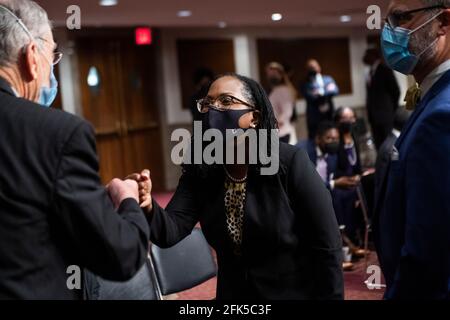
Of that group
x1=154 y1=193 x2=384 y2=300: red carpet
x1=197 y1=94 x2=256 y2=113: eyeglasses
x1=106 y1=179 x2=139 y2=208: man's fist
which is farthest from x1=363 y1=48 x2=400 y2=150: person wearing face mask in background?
x1=106 y1=179 x2=139 y2=208: man's fist

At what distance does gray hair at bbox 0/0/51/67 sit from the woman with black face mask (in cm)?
61

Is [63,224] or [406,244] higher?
[63,224]

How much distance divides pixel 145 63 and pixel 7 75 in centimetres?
844

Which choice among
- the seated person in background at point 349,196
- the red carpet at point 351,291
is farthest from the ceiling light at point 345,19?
the red carpet at point 351,291

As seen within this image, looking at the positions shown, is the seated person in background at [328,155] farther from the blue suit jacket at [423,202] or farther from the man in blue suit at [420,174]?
the blue suit jacket at [423,202]

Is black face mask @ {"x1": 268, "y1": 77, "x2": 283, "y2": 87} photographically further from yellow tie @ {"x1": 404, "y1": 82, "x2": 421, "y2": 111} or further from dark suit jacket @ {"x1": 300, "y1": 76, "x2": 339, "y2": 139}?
yellow tie @ {"x1": 404, "y1": 82, "x2": 421, "y2": 111}

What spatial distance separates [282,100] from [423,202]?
6373mm

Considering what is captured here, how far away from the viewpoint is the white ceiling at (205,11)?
23.5 ft

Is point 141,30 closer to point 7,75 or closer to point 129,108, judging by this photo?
point 129,108

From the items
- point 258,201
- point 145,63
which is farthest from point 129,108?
point 258,201

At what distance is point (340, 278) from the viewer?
2.01m

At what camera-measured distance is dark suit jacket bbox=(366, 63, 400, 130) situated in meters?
7.87

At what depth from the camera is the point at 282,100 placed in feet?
25.7

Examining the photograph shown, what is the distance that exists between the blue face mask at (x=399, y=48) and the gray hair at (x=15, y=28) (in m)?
0.96
